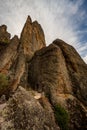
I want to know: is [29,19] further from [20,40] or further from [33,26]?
[20,40]

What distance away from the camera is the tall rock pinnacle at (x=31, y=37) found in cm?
4540

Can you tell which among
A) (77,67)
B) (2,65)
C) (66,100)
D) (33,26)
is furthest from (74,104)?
(33,26)

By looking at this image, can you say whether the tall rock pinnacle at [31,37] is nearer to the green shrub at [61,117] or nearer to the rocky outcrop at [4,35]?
the rocky outcrop at [4,35]

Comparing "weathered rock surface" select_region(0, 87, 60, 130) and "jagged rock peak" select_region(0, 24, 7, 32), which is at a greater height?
"jagged rock peak" select_region(0, 24, 7, 32)

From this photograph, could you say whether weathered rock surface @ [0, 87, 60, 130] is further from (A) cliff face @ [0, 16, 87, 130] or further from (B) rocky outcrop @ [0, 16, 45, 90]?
(B) rocky outcrop @ [0, 16, 45, 90]

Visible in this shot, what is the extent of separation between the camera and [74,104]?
2773cm

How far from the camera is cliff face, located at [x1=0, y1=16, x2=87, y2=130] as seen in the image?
18763mm

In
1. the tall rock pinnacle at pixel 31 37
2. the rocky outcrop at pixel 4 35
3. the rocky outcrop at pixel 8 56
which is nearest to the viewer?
the rocky outcrop at pixel 8 56

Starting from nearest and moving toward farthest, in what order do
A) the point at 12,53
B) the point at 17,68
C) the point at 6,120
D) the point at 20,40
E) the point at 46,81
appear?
the point at 6,120 < the point at 46,81 < the point at 17,68 < the point at 12,53 < the point at 20,40

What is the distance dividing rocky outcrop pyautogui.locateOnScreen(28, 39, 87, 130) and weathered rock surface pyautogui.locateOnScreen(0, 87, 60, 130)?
7.18 metres

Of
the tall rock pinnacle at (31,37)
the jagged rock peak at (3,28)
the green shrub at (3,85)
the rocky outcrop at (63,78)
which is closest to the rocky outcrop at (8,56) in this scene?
the tall rock pinnacle at (31,37)

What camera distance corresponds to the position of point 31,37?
50688 millimetres

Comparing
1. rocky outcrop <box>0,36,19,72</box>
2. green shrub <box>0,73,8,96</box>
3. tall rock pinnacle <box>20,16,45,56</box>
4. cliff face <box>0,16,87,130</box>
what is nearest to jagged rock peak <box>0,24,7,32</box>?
tall rock pinnacle <box>20,16,45,56</box>

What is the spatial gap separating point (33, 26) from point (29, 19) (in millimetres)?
2688
